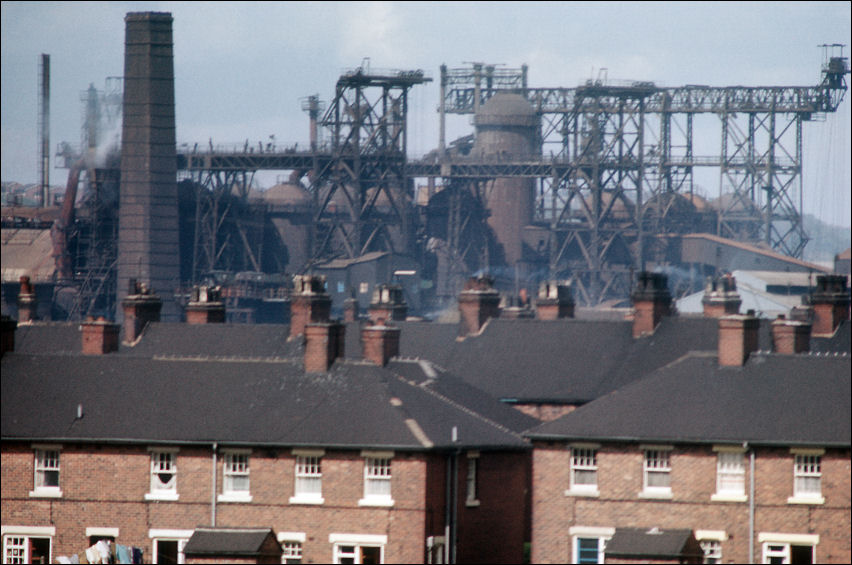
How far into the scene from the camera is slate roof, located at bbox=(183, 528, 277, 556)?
36.1 meters

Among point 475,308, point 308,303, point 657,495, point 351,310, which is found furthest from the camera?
point 351,310

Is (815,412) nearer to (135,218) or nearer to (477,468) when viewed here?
(477,468)

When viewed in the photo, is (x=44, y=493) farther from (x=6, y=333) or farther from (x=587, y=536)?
(x=587, y=536)

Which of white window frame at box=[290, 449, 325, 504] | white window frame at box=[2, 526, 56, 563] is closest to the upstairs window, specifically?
white window frame at box=[290, 449, 325, 504]

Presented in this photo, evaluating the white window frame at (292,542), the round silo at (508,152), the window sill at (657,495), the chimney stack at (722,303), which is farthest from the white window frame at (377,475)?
the round silo at (508,152)

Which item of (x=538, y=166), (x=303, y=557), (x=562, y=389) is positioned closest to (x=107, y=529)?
(x=303, y=557)

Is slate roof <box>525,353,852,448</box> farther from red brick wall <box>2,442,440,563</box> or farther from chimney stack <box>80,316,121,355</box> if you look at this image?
chimney stack <box>80,316,121,355</box>

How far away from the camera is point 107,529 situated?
41438 millimetres

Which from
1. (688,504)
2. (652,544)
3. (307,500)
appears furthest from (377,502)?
(688,504)

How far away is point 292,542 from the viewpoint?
131 feet

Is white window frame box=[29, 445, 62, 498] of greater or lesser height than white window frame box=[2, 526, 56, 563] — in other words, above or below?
above

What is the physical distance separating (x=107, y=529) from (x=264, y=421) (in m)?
4.65

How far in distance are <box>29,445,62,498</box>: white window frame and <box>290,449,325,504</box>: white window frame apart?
6.22m

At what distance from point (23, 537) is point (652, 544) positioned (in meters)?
15.8
